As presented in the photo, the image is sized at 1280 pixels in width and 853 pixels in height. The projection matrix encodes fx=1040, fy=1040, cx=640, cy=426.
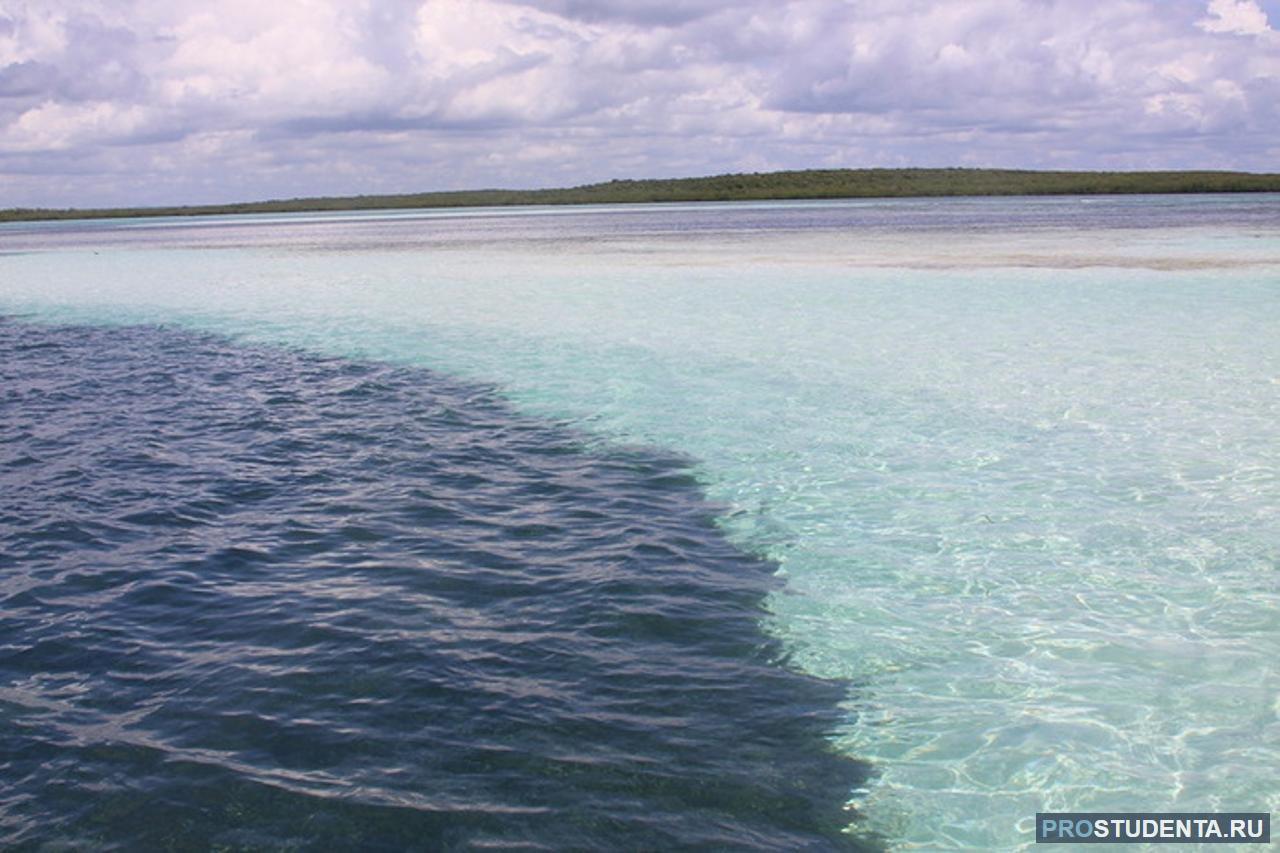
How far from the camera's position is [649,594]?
24.3 ft

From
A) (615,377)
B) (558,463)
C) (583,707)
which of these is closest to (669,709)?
(583,707)

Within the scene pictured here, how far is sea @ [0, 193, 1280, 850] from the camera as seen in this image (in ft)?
16.4

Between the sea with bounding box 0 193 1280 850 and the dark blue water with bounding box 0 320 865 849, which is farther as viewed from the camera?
the sea with bounding box 0 193 1280 850

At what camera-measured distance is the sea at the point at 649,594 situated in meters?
4.99

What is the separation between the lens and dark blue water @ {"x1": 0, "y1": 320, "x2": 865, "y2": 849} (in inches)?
191

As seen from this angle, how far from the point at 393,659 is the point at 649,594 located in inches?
74.2

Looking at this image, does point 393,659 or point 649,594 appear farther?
point 649,594

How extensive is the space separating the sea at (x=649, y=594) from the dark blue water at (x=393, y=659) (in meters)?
0.03

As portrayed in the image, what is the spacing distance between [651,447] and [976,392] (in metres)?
4.61

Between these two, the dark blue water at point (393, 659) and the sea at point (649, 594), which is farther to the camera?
the sea at point (649, 594)

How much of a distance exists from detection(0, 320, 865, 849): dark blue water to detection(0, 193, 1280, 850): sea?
0.10 ft

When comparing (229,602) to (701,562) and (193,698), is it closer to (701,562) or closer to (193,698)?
(193,698)

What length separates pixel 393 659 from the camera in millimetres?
6441

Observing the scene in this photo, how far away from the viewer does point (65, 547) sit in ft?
28.8
